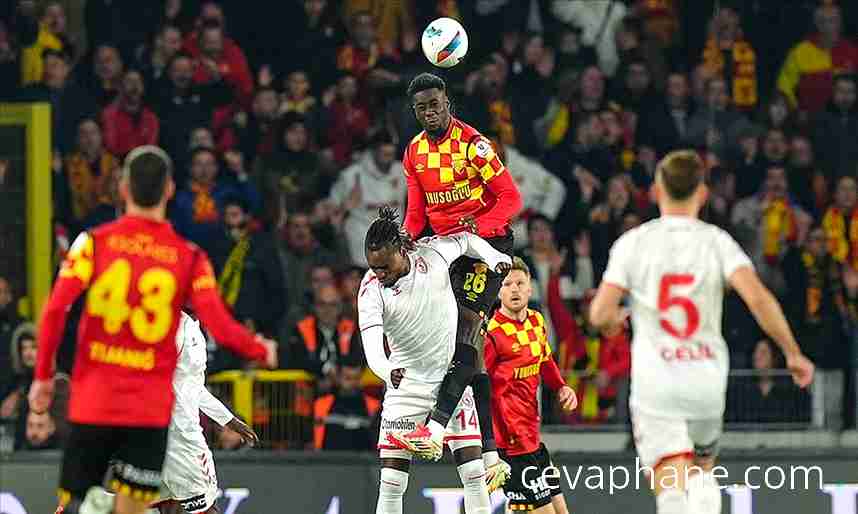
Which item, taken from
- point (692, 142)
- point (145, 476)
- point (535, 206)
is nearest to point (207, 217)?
point (535, 206)

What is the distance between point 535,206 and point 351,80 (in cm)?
198

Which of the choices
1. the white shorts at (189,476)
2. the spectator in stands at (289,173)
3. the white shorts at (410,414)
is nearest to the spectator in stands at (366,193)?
the spectator in stands at (289,173)

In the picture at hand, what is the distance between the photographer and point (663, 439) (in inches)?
386

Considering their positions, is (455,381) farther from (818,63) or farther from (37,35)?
(818,63)

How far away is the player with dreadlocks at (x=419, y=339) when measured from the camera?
39.8 feet

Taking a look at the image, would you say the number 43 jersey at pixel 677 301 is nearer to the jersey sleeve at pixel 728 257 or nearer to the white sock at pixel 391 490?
the jersey sleeve at pixel 728 257

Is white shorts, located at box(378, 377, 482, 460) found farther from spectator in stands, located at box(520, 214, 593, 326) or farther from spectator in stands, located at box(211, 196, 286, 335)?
spectator in stands, located at box(211, 196, 286, 335)

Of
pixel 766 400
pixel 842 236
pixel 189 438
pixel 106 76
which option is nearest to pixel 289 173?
pixel 106 76

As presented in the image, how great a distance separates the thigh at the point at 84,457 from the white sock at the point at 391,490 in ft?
9.43

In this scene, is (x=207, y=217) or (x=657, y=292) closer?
(x=657, y=292)

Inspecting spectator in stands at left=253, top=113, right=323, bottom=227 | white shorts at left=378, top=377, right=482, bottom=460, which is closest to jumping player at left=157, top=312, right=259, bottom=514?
white shorts at left=378, top=377, right=482, bottom=460

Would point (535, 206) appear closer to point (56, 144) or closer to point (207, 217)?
point (207, 217)

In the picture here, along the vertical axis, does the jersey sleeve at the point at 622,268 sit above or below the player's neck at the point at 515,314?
above

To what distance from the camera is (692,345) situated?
9.80 m
